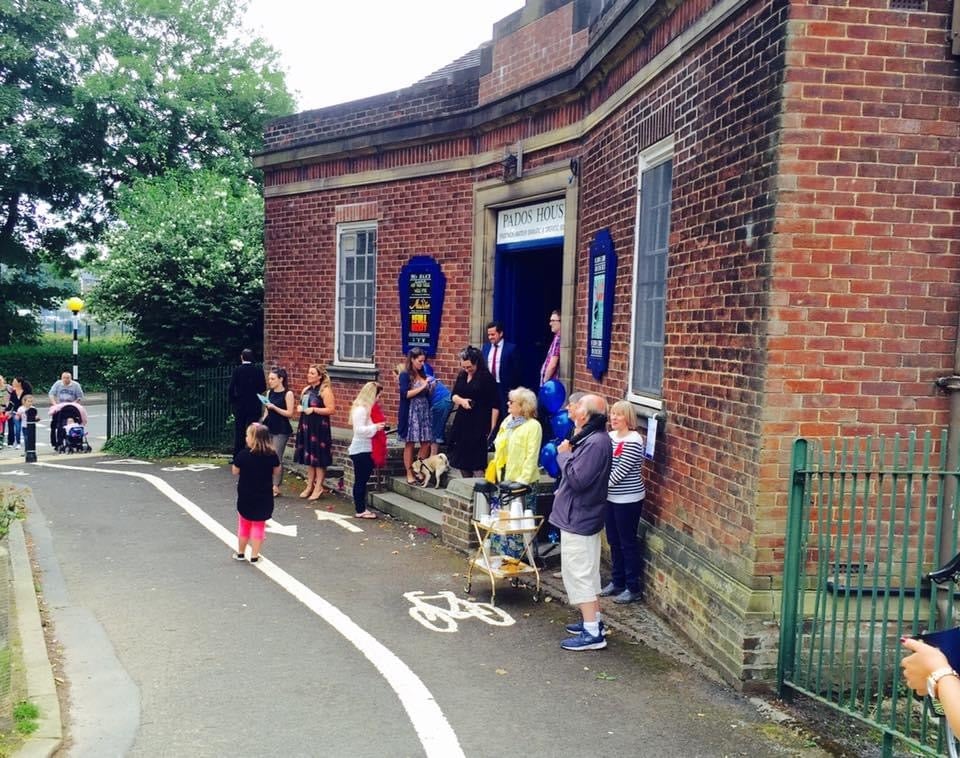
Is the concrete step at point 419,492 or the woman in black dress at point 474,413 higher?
the woman in black dress at point 474,413

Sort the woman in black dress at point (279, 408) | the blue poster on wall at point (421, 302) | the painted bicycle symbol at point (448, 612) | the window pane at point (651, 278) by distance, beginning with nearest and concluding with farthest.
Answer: the painted bicycle symbol at point (448, 612)
the window pane at point (651, 278)
the woman in black dress at point (279, 408)
the blue poster on wall at point (421, 302)

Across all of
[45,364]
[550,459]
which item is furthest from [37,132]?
[550,459]

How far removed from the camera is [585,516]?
21.4 ft

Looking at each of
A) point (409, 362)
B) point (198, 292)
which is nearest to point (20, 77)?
point (198, 292)

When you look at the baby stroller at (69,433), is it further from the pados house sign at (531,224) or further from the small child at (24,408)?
the pados house sign at (531,224)

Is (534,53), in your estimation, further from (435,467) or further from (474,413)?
(435,467)

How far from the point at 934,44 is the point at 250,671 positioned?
5565 mm

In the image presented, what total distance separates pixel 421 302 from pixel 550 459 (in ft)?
15.7

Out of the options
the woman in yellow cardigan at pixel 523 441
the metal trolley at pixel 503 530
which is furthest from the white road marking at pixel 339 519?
the woman in yellow cardigan at pixel 523 441

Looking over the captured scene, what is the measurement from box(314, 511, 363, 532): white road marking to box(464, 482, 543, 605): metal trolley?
264 centimetres

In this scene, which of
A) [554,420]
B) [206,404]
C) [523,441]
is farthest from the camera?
[206,404]

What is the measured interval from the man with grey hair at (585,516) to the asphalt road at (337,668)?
214 mm

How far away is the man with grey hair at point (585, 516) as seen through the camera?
253 inches

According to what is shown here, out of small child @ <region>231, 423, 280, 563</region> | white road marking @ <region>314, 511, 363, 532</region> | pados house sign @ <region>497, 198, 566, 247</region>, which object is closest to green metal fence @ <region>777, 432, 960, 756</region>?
small child @ <region>231, 423, 280, 563</region>
